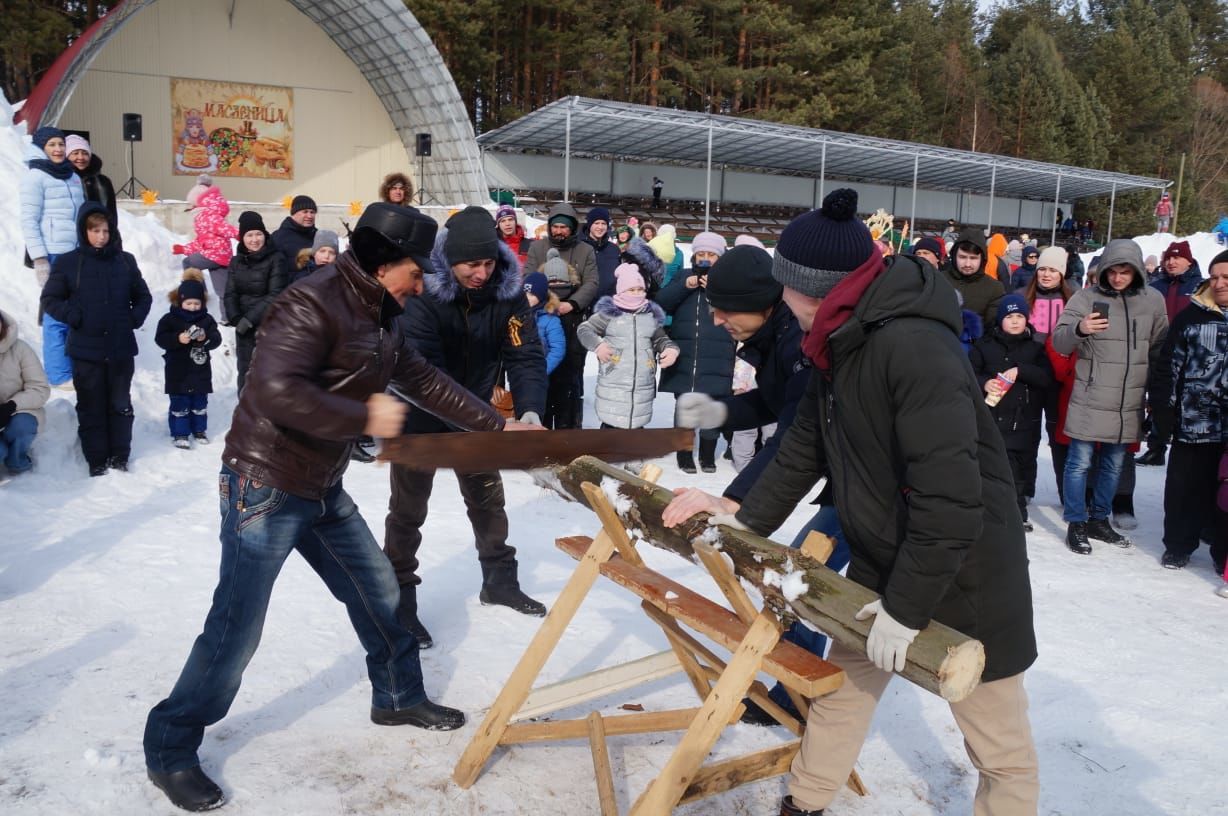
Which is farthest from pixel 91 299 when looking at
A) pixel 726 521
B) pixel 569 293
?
pixel 726 521

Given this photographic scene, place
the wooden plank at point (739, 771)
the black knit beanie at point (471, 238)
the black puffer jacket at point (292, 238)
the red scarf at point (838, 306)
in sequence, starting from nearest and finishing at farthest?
1. the red scarf at point (838, 306)
2. the wooden plank at point (739, 771)
3. the black knit beanie at point (471, 238)
4. the black puffer jacket at point (292, 238)

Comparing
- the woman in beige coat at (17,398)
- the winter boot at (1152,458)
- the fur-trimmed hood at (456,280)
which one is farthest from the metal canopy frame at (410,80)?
the fur-trimmed hood at (456,280)

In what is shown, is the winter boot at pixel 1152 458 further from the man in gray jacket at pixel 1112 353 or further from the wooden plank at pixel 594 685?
the wooden plank at pixel 594 685

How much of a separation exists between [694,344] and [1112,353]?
3225 mm

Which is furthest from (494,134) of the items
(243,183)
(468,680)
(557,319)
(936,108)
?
(936,108)

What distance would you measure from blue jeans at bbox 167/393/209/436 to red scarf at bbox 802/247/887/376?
697 cm

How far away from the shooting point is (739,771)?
10.5 feet

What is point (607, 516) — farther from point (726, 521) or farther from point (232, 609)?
point (232, 609)

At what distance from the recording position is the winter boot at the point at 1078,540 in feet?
21.6

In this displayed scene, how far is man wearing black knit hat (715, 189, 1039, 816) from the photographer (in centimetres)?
232

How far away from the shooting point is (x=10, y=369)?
6.92 metres

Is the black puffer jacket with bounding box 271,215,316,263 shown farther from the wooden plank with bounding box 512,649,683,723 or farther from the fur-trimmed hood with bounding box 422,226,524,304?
the wooden plank with bounding box 512,649,683,723

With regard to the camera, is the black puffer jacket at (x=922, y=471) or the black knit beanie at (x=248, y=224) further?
the black knit beanie at (x=248, y=224)

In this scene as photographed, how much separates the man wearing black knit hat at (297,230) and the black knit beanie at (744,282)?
6.33m
